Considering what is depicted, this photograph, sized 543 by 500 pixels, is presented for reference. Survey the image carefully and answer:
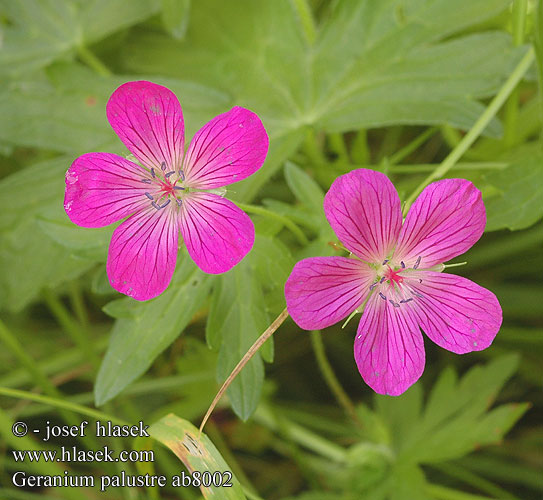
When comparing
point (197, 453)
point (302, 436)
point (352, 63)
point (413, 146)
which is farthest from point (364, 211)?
point (302, 436)

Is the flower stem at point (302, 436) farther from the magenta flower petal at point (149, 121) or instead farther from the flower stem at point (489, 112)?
the magenta flower petal at point (149, 121)

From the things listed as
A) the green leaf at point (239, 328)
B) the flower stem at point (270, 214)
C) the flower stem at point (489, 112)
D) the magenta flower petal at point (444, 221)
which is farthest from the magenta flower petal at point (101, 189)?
the flower stem at point (489, 112)

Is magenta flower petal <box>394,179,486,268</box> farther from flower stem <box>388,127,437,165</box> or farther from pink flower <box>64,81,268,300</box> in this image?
flower stem <box>388,127,437,165</box>

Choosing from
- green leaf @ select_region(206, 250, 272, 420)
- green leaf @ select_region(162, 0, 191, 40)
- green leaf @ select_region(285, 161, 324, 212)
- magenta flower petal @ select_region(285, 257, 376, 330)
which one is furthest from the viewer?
green leaf @ select_region(162, 0, 191, 40)

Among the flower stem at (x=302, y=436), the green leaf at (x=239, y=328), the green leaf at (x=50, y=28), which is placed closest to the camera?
the green leaf at (x=239, y=328)

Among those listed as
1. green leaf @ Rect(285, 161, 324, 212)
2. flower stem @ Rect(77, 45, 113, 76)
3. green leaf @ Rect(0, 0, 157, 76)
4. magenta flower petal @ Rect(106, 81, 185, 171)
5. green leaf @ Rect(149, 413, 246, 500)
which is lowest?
green leaf @ Rect(149, 413, 246, 500)

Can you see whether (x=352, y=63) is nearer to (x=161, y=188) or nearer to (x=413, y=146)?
(x=413, y=146)

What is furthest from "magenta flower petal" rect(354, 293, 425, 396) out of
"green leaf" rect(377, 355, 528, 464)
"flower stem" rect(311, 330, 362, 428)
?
"green leaf" rect(377, 355, 528, 464)
